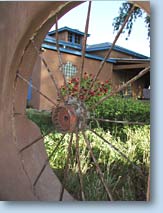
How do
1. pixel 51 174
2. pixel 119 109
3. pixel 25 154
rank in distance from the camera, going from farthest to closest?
pixel 119 109
pixel 51 174
pixel 25 154

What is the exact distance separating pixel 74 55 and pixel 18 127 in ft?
9.55

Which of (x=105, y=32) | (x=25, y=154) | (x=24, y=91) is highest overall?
(x=105, y=32)

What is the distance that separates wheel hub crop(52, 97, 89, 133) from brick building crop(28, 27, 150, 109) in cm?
172

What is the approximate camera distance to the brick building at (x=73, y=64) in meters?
3.94

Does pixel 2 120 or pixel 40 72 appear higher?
pixel 40 72

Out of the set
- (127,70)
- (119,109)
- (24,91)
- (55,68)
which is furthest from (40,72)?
(24,91)

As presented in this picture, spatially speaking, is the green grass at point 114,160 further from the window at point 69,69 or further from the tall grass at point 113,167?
the window at point 69,69

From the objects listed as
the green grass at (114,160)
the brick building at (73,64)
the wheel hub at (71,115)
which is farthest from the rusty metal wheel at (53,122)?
the brick building at (73,64)

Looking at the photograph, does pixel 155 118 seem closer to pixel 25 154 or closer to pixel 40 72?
pixel 25 154

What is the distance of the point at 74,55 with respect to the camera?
4.83 meters

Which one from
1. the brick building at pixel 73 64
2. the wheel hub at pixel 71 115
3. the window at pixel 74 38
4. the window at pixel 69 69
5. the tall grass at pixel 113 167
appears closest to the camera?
the wheel hub at pixel 71 115

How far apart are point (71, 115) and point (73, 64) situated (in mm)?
2864

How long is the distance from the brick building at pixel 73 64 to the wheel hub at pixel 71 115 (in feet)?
5.65

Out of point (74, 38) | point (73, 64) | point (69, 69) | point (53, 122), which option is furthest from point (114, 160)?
point (74, 38)
